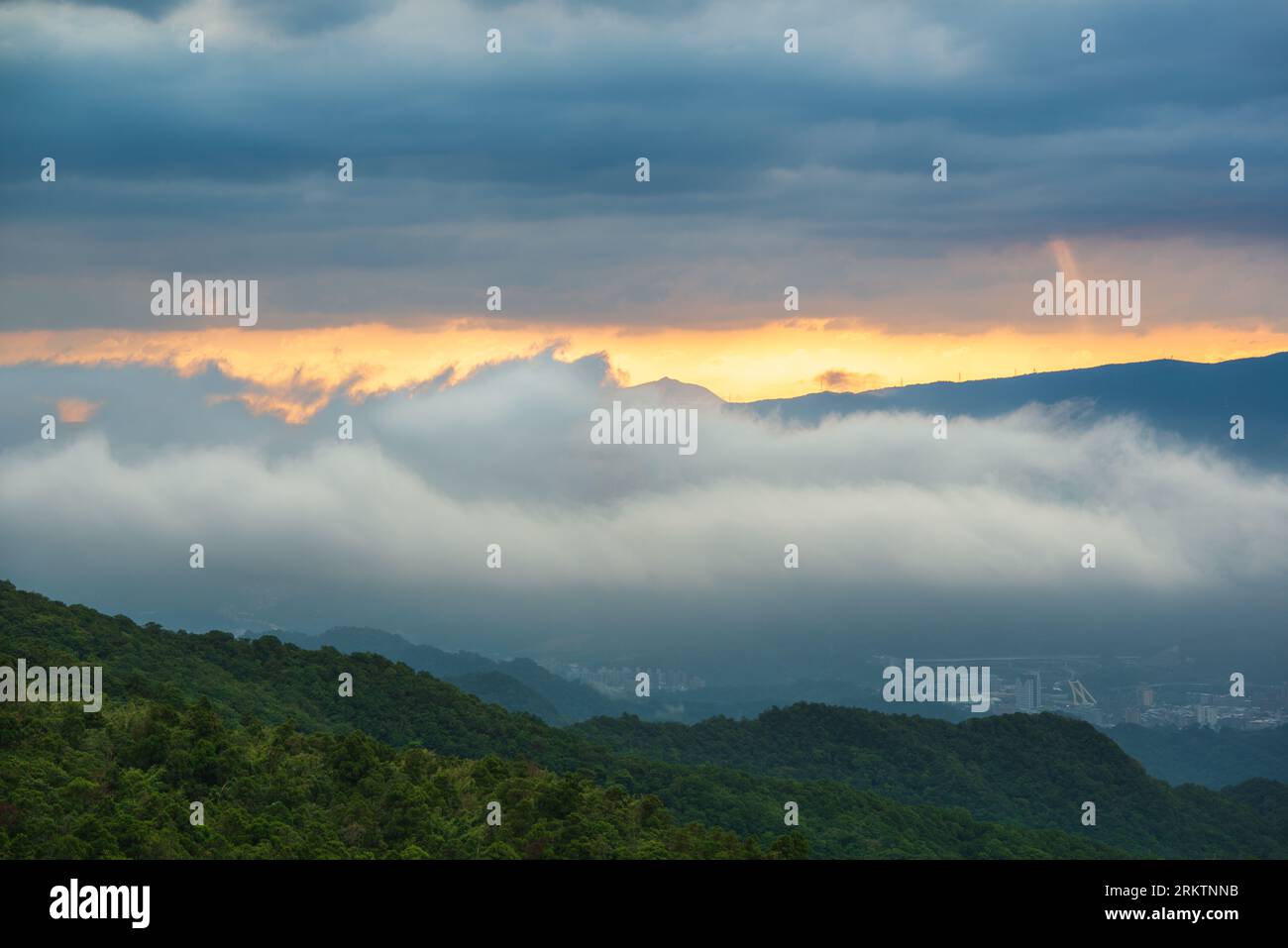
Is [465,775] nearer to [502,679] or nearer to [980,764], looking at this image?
[980,764]

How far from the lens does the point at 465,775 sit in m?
45.7

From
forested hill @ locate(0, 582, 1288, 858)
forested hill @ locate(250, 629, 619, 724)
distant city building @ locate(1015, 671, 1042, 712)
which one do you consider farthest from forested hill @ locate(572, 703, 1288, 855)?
distant city building @ locate(1015, 671, 1042, 712)

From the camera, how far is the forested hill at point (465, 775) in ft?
126

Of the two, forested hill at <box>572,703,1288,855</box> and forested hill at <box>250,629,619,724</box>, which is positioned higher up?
forested hill at <box>250,629,619,724</box>

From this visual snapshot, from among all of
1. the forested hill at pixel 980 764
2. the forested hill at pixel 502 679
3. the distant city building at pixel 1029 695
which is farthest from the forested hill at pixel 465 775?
the distant city building at pixel 1029 695

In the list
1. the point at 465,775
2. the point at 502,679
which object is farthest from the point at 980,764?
the point at 502,679

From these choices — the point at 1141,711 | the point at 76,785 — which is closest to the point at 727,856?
the point at 76,785

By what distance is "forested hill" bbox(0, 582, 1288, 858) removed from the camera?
3850 cm

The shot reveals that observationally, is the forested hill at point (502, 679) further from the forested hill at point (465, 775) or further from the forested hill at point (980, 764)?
the forested hill at point (465, 775)

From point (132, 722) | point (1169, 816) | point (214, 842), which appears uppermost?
point (132, 722)

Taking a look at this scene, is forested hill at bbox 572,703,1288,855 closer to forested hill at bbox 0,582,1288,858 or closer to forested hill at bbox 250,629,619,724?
forested hill at bbox 0,582,1288,858
